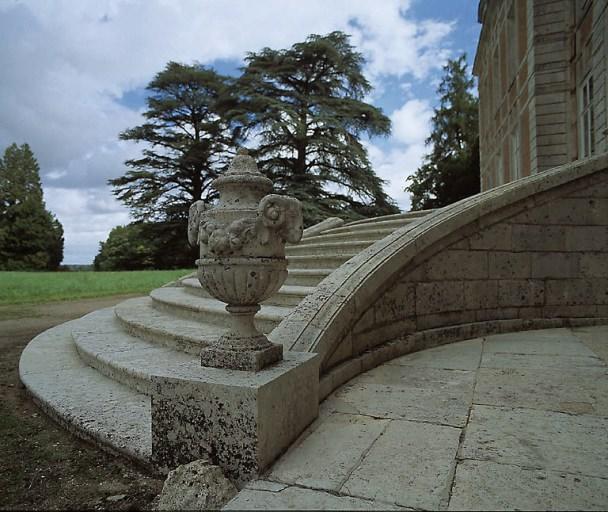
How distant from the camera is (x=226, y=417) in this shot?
1.87m

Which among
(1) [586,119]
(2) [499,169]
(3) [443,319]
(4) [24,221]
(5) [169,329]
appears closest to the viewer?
(5) [169,329]

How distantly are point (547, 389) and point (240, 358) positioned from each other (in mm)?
2042

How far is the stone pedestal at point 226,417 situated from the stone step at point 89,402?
0.24 metres

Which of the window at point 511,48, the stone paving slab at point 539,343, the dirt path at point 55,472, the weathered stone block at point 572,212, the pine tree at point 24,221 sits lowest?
the dirt path at point 55,472

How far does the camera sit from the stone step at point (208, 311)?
373 cm

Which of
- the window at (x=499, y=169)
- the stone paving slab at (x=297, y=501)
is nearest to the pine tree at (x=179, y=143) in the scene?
the window at (x=499, y=169)

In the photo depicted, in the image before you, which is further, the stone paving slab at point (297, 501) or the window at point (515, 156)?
the window at point (515, 156)

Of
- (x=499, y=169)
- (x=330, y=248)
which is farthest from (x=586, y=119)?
(x=330, y=248)

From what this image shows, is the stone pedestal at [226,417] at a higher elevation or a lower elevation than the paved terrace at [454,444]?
higher

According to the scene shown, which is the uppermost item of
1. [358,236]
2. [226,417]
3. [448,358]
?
[358,236]

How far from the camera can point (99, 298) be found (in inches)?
419

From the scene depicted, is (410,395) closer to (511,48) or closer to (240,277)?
(240,277)

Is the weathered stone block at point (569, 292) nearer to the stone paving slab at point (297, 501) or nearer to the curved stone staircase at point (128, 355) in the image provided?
the curved stone staircase at point (128, 355)

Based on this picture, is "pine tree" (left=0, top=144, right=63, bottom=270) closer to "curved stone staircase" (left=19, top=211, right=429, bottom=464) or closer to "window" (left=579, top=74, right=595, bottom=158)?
"curved stone staircase" (left=19, top=211, right=429, bottom=464)
